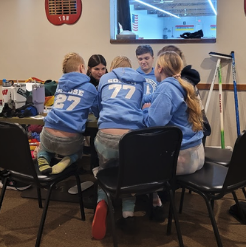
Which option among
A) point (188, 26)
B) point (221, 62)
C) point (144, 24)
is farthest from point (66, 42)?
point (221, 62)

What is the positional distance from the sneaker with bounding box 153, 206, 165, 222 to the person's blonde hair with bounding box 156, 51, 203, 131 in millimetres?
745

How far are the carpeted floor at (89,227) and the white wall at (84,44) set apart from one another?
1.52 metres

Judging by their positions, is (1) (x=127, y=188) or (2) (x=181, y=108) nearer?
(1) (x=127, y=188)

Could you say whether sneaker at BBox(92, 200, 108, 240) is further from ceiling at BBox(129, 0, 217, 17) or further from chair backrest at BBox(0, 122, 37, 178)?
ceiling at BBox(129, 0, 217, 17)

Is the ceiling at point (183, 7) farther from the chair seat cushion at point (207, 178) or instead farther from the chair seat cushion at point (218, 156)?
the chair seat cushion at point (207, 178)

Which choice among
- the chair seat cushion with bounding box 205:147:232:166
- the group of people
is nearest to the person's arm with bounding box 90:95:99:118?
the group of people

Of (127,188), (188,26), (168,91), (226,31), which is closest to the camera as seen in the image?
(127,188)

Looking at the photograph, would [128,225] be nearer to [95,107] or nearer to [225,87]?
[95,107]

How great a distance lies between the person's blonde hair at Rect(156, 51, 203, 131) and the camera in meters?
1.92

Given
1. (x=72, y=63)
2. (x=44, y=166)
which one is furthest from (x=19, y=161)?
(x=72, y=63)

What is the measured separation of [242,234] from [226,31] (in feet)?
7.31

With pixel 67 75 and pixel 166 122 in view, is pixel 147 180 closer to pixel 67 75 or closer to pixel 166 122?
pixel 166 122

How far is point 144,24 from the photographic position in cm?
393

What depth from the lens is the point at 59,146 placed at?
84.6 inches
